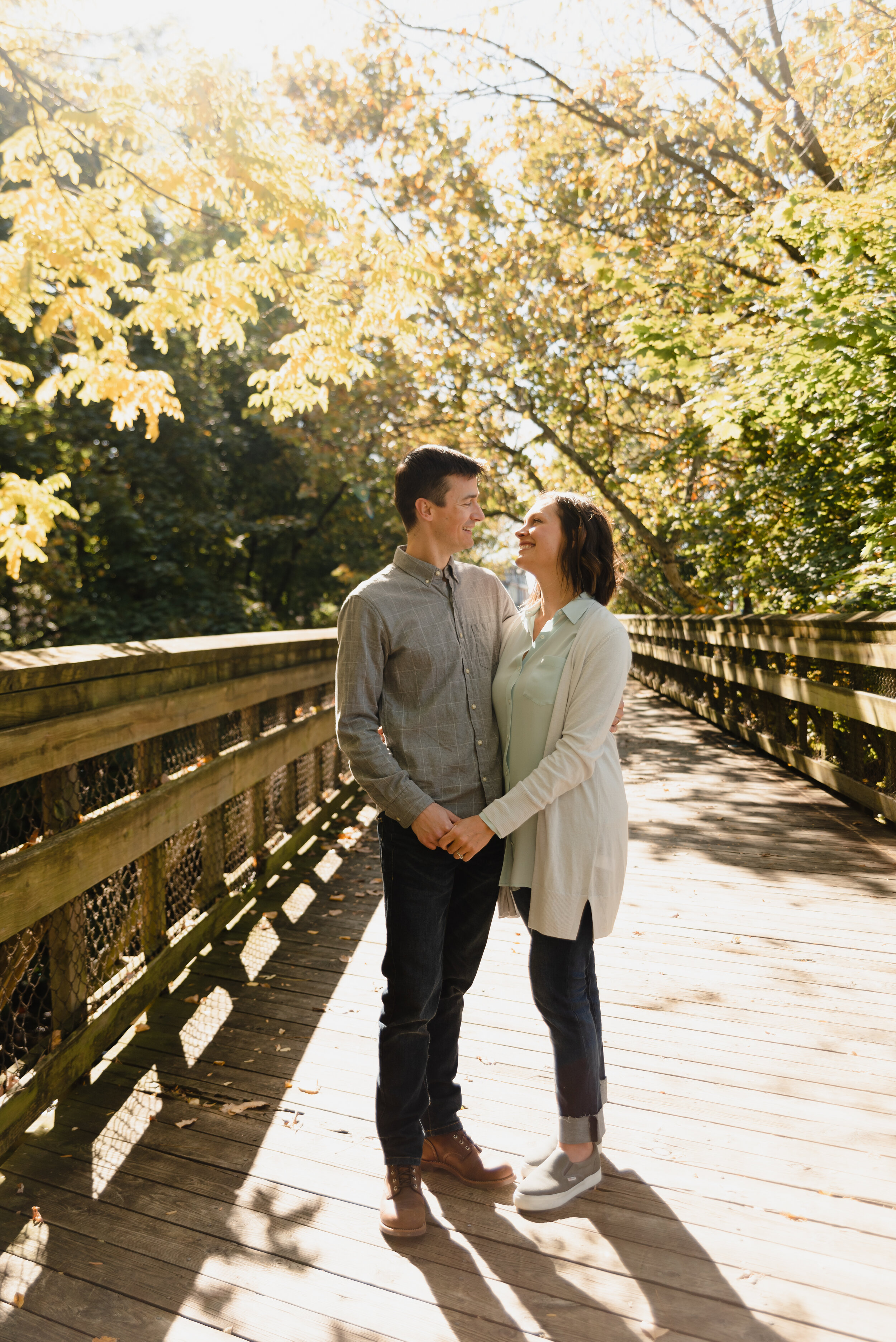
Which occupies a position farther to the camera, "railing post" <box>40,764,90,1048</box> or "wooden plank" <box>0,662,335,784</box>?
"railing post" <box>40,764,90,1048</box>

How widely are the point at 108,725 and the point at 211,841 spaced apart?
56.2 inches

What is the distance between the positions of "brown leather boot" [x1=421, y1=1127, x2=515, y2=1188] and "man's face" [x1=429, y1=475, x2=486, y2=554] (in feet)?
5.14

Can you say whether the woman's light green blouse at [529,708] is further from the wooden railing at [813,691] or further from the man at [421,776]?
the wooden railing at [813,691]

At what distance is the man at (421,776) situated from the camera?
2.33 metres

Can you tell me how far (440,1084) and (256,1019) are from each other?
111cm

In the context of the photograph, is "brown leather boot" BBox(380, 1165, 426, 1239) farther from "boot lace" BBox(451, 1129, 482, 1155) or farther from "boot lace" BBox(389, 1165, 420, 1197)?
"boot lace" BBox(451, 1129, 482, 1155)

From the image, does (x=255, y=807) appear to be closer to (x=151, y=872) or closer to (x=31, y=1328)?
(x=151, y=872)

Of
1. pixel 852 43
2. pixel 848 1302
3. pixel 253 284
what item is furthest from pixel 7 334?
pixel 848 1302

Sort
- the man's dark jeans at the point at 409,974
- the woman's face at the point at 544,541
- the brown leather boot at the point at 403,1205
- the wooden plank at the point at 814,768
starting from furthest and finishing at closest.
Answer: the wooden plank at the point at 814,768, the woman's face at the point at 544,541, the man's dark jeans at the point at 409,974, the brown leather boot at the point at 403,1205

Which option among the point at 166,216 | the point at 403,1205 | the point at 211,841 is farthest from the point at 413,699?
the point at 166,216

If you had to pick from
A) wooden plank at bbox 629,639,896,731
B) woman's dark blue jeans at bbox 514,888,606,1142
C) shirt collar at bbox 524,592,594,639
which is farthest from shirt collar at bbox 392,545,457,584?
wooden plank at bbox 629,639,896,731

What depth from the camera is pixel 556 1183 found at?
7.76 feet

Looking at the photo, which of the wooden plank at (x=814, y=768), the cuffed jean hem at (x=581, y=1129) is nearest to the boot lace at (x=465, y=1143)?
the cuffed jean hem at (x=581, y=1129)

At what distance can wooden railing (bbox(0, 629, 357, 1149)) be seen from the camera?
2559mm
